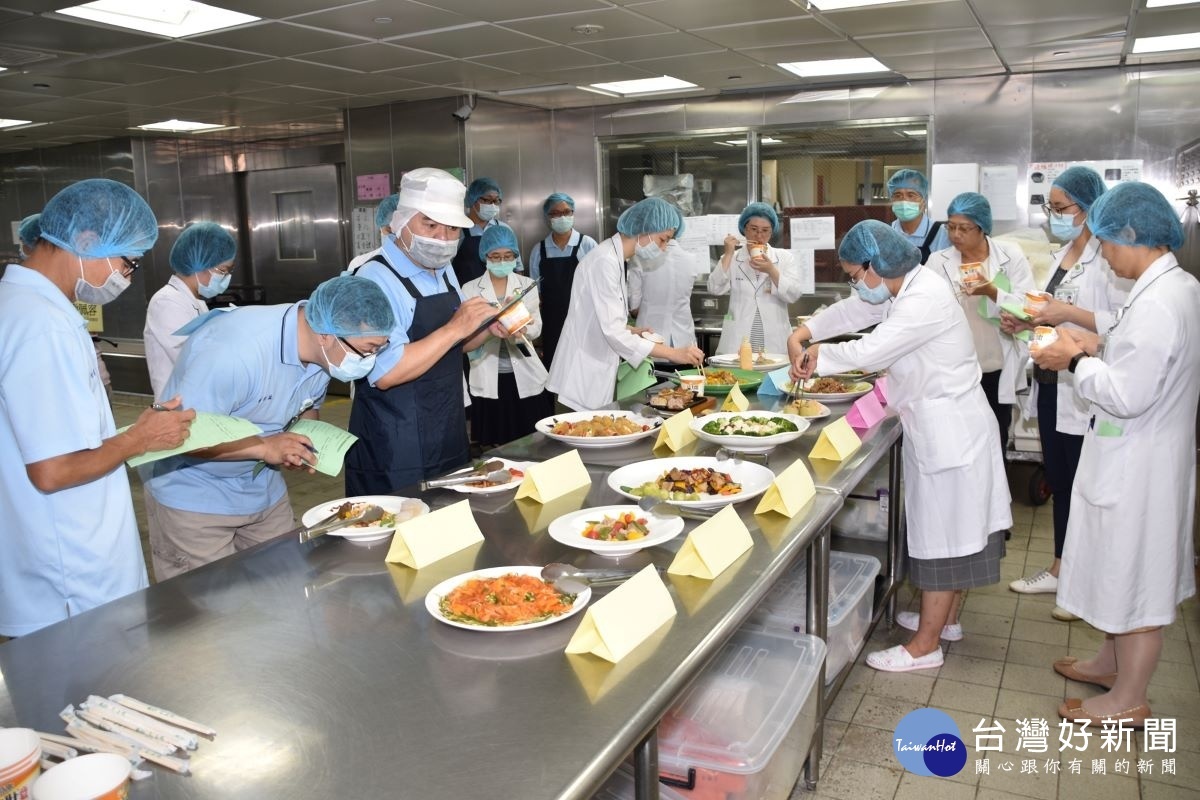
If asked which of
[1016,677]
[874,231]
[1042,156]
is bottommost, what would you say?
[1016,677]

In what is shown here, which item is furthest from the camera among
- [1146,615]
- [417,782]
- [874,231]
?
[874,231]

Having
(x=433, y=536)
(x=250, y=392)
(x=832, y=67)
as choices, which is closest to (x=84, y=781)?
(x=433, y=536)

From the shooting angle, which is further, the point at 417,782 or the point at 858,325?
the point at 858,325

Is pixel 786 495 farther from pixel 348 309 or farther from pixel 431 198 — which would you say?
pixel 431 198

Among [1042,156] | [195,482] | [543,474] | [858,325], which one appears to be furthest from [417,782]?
[1042,156]

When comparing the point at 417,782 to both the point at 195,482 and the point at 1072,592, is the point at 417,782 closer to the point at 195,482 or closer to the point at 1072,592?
the point at 195,482

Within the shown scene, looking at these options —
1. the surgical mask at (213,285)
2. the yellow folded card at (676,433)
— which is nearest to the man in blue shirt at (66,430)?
the yellow folded card at (676,433)

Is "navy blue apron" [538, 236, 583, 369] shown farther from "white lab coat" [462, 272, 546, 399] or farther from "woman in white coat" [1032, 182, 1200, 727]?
"woman in white coat" [1032, 182, 1200, 727]

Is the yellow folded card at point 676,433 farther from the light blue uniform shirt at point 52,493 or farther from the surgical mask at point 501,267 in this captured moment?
the surgical mask at point 501,267

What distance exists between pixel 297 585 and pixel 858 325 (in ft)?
8.58

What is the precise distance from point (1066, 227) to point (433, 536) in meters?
3.08

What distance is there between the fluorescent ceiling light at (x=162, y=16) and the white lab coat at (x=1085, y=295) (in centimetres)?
376

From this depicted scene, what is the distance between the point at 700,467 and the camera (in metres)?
2.55

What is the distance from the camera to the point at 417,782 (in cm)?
119
